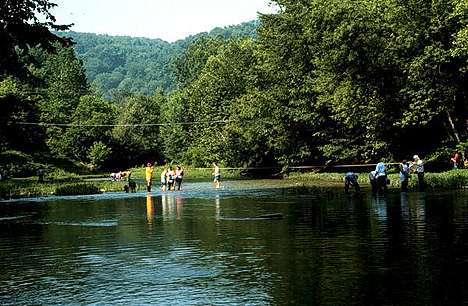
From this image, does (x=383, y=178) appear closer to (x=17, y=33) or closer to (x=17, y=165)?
(x=17, y=33)

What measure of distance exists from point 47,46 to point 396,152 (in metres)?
34.2

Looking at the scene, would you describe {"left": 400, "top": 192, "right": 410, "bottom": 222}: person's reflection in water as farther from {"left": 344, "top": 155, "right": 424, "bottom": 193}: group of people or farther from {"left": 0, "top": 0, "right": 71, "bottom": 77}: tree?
{"left": 0, "top": 0, "right": 71, "bottom": 77}: tree

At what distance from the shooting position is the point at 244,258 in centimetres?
1473

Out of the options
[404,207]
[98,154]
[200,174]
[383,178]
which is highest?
[98,154]

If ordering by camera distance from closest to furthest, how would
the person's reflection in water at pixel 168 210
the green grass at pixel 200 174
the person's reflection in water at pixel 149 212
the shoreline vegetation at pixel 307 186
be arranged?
the person's reflection in water at pixel 149 212, the person's reflection in water at pixel 168 210, the shoreline vegetation at pixel 307 186, the green grass at pixel 200 174

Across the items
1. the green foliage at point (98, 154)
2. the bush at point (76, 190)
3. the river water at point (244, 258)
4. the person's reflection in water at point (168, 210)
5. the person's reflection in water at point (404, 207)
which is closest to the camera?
the river water at point (244, 258)

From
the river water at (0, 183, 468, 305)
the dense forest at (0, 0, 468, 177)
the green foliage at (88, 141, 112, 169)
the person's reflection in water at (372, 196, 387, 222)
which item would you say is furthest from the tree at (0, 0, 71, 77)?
the green foliage at (88, 141, 112, 169)

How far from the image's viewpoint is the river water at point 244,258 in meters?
11.1

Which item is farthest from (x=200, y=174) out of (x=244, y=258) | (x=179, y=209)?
(x=244, y=258)

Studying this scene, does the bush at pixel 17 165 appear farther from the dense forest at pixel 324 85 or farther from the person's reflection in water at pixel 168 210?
the person's reflection in water at pixel 168 210

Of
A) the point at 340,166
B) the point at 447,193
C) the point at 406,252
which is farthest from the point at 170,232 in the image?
the point at 340,166

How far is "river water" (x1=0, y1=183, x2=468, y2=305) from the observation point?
1106 centimetres

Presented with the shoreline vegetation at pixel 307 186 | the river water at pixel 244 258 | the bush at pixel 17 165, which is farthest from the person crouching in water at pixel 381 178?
the bush at pixel 17 165

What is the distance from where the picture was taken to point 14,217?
28.5m
